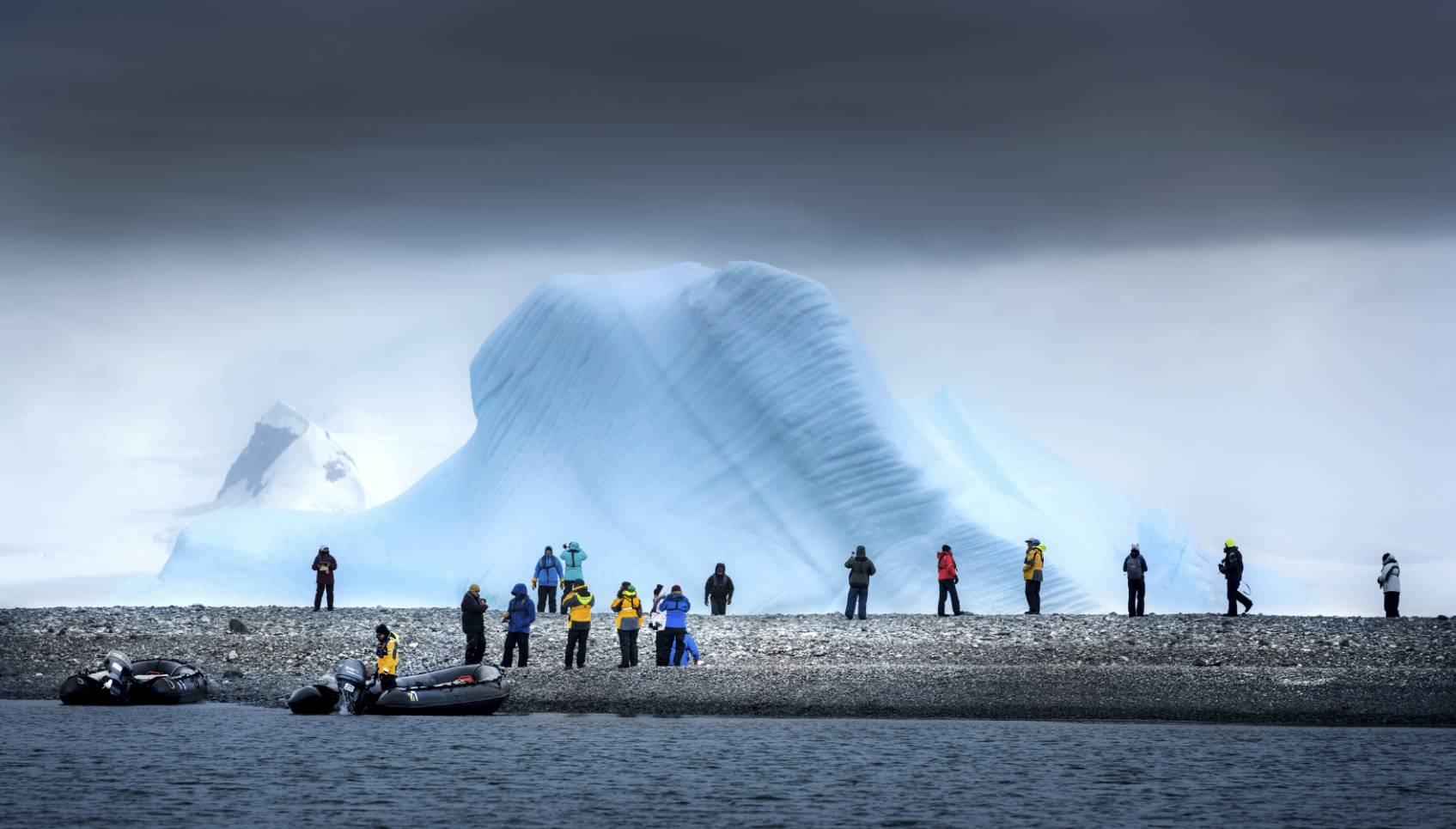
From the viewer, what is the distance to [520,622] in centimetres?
2841

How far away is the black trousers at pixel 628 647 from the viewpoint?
92.9ft

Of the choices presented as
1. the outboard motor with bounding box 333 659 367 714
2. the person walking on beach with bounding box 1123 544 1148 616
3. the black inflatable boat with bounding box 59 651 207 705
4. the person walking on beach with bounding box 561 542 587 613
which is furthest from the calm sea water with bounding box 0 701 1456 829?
the person walking on beach with bounding box 1123 544 1148 616

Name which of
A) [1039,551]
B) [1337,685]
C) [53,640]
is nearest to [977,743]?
[1337,685]

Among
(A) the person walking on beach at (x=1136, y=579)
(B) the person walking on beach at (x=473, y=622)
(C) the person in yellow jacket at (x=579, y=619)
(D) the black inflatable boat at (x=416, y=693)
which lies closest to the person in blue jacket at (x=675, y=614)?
(C) the person in yellow jacket at (x=579, y=619)

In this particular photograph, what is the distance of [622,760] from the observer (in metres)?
23.5

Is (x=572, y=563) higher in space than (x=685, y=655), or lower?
higher

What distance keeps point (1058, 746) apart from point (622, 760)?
20.0 feet

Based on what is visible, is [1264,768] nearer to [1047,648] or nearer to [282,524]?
[1047,648]

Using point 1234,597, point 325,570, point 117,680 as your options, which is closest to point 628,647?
point 117,680

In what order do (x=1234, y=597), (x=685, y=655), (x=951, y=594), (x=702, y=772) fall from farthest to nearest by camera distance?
(x=951, y=594), (x=1234, y=597), (x=685, y=655), (x=702, y=772)

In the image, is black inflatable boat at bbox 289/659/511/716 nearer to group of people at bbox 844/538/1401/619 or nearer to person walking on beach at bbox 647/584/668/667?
person walking on beach at bbox 647/584/668/667

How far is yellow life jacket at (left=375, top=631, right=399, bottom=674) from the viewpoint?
1056 inches

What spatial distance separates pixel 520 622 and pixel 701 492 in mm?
14611

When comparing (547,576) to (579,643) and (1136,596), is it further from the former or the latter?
(1136,596)
